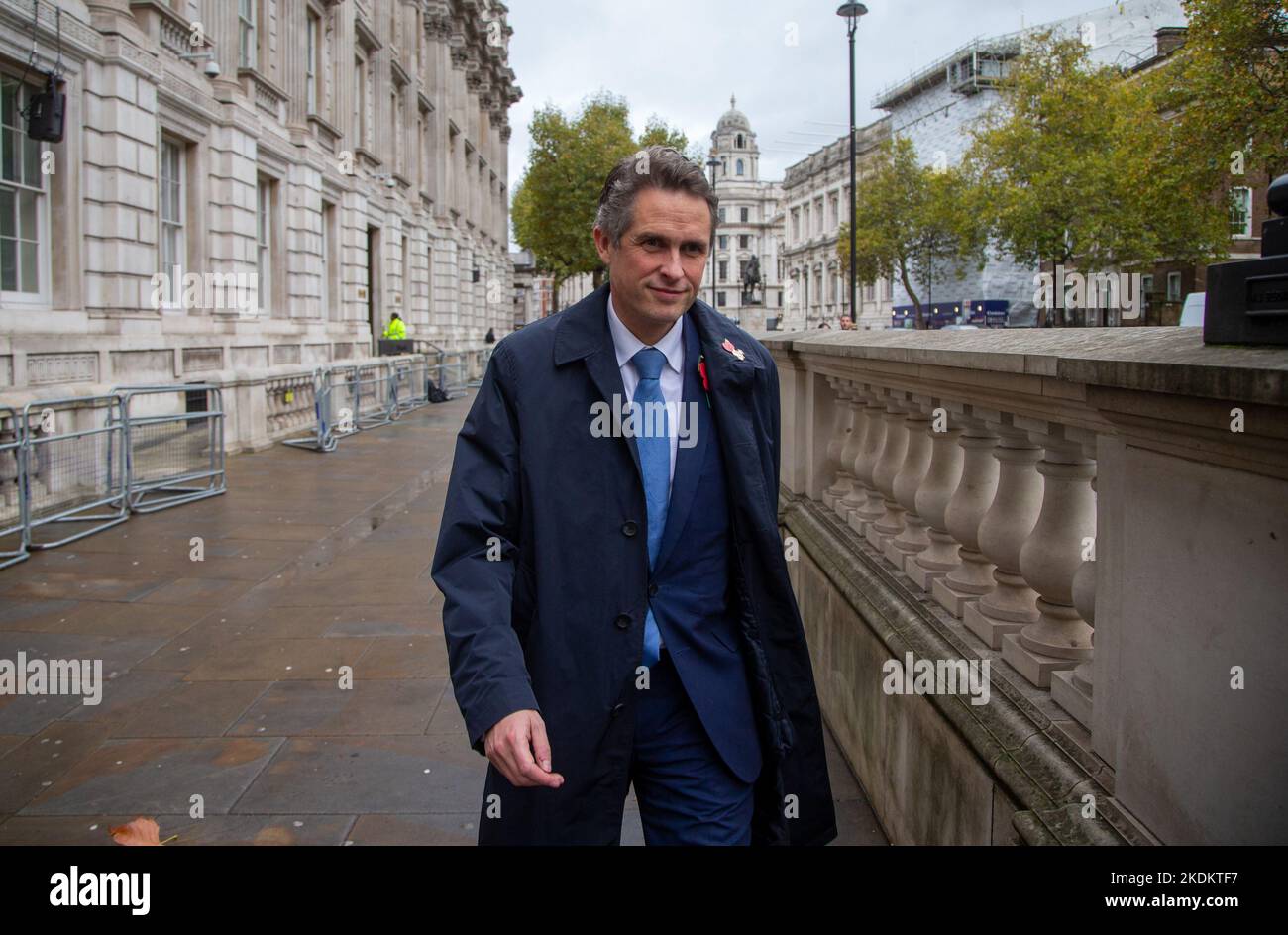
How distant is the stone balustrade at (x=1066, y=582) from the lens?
1.66 metres

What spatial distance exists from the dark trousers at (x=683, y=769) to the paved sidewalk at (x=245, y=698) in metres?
1.47

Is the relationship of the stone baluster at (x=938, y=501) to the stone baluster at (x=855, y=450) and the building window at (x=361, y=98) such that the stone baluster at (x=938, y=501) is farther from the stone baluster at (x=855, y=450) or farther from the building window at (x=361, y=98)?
the building window at (x=361, y=98)

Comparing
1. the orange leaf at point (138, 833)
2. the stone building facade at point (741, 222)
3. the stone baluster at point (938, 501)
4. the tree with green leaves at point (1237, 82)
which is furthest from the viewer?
the stone building facade at point (741, 222)

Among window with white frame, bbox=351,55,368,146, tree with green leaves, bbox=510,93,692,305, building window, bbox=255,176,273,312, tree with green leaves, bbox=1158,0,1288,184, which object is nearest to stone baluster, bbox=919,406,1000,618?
building window, bbox=255,176,273,312

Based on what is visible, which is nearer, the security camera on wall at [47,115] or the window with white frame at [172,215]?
the security camera on wall at [47,115]

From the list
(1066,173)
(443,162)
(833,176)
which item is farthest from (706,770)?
(833,176)

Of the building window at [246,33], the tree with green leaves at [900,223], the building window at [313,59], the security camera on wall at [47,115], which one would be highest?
the tree with green leaves at [900,223]

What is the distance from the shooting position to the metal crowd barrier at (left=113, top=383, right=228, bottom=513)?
9.82 metres

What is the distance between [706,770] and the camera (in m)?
2.25

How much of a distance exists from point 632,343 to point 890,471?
2210 millimetres

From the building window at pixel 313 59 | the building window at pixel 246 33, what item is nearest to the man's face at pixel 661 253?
the building window at pixel 246 33
